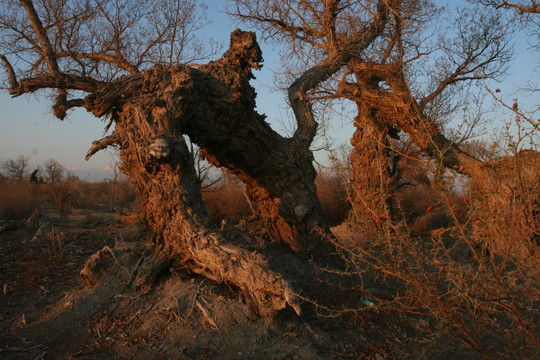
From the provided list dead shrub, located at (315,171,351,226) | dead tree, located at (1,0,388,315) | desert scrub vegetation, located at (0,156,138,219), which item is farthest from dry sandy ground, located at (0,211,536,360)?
dead shrub, located at (315,171,351,226)

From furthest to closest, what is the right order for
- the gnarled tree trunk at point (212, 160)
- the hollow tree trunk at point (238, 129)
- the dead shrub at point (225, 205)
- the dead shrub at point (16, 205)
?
the dead shrub at point (16, 205) → the dead shrub at point (225, 205) → the hollow tree trunk at point (238, 129) → the gnarled tree trunk at point (212, 160)

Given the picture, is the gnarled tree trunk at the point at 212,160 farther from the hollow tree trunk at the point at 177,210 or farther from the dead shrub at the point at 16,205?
the dead shrub at the point at 16,205

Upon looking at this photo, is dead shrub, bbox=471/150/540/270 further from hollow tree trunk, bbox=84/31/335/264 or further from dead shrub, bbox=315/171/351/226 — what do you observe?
dead shrub, bbox=315/171/351/226

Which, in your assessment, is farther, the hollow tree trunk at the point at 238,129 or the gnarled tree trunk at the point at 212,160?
the hollow tree trunk at the point at 238,129

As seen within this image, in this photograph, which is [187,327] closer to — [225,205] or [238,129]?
[238,129]

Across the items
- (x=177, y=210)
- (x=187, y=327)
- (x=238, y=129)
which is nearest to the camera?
(x=187, y=327)

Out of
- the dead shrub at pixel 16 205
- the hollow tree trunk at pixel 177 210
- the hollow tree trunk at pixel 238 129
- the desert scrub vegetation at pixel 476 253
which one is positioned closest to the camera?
the desert scrub vegetation at pixel 476 253

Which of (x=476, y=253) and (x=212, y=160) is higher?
(x=212, y=160)

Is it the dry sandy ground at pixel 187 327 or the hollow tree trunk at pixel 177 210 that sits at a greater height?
the hollow tree trunk at pixel 177 210

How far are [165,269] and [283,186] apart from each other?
1.81 meters

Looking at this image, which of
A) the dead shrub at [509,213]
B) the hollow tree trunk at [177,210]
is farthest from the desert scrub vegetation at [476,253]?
the hollow tree trunk at [177,210]

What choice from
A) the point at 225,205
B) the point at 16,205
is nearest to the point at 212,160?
the point at 225,205

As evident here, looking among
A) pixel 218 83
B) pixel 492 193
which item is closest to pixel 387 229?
pixel 492 193

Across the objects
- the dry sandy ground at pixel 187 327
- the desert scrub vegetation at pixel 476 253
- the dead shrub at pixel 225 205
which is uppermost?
the dead shrub at pixel 225 205
